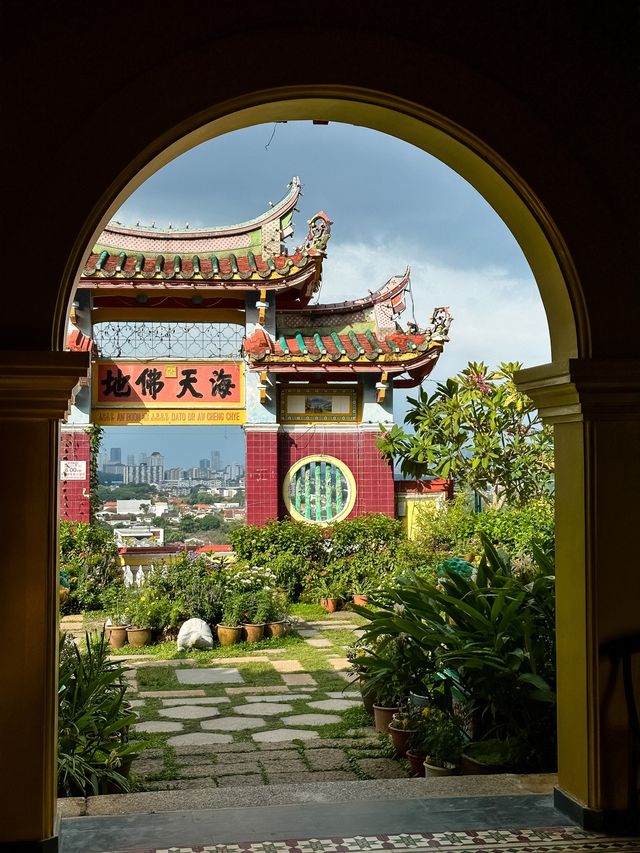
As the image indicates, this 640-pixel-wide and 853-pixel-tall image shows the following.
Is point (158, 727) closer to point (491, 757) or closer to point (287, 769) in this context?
point (287, 769)

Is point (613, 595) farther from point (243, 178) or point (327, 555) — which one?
point (243, 178)

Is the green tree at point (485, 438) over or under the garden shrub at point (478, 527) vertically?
over

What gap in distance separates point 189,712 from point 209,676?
1242mm

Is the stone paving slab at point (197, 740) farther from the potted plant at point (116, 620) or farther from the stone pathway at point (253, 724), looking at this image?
the potted plant at point (116, 620)

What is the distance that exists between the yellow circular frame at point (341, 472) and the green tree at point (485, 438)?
99 centimetres

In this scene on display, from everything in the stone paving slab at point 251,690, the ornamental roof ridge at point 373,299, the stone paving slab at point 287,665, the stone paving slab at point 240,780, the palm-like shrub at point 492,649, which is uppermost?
the ornamental roof ridge at point 373,299

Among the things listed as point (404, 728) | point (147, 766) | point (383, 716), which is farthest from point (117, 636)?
point (404, 728)

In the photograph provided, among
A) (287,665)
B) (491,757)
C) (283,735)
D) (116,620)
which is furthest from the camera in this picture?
(116,620)

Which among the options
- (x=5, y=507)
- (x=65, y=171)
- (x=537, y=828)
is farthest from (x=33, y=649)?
(x=537, y=828)

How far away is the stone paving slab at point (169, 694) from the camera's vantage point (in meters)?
6.61

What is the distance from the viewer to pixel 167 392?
12.2m

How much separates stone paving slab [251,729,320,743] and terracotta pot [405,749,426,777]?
3.50ft

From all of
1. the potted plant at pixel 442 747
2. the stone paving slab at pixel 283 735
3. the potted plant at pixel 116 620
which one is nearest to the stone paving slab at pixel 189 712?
the stone paving slab at pixel 283 735

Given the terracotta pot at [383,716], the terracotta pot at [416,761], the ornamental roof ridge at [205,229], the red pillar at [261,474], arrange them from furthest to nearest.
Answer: the ornamental roof ridge at [205,229]
the red pillar at [261,474]
the terracotta pot at [383,716]
the terracotta pot at [416,761]
